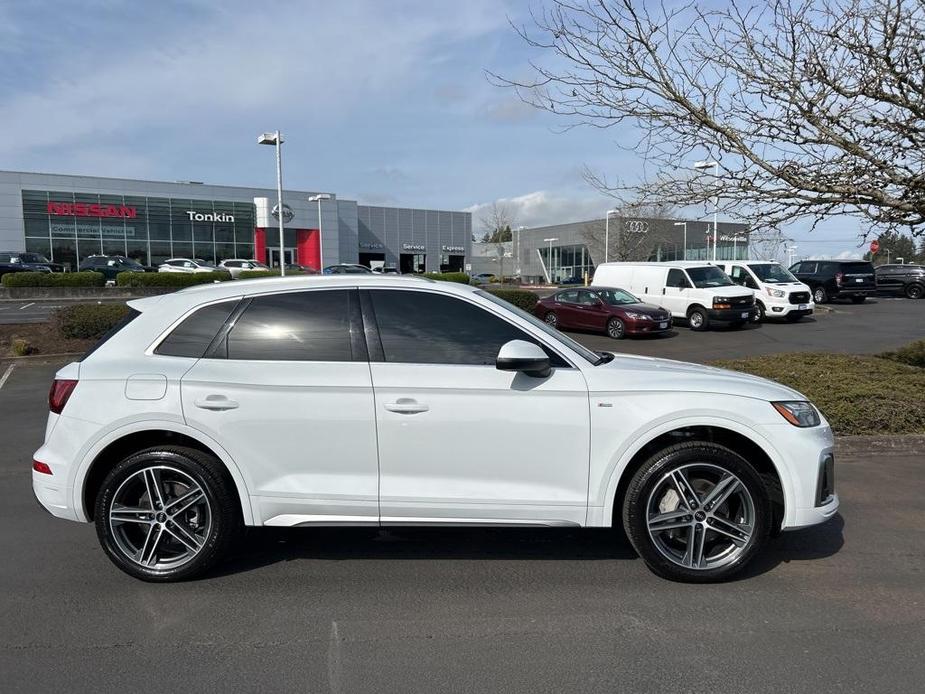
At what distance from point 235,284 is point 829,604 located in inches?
154

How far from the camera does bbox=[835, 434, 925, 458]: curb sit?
646 centimetres

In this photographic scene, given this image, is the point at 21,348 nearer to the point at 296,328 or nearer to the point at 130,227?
the point at 296,328

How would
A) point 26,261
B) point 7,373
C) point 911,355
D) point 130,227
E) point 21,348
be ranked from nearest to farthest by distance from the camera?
point 911,355 < point 7,373 < point 21,348 < point 26,261 < point 130,227

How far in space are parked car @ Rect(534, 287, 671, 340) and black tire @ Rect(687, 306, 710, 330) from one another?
1.60 meters

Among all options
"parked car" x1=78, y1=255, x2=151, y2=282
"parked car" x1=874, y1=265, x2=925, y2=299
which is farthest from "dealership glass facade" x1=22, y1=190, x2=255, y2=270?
"parked car" x1=874, y1=265, x2=925, y2=299

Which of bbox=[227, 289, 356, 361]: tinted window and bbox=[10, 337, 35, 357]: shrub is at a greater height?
bbox=[227, 289, 356, 361]: tinted window

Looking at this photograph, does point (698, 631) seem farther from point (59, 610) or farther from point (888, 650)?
point (59, 610)

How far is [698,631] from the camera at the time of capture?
335 cm

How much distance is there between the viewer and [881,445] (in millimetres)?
6512

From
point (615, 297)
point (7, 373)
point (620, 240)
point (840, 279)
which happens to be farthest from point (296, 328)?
point (620, 240)

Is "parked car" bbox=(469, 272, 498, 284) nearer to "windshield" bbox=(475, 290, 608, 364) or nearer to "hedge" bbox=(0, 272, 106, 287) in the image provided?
"hedge" bbox=(0, 272, 106, 287)

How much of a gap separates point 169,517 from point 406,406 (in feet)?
5.11

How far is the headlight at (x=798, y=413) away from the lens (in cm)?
385

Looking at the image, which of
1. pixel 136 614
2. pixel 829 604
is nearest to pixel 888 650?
pixel 829 604
